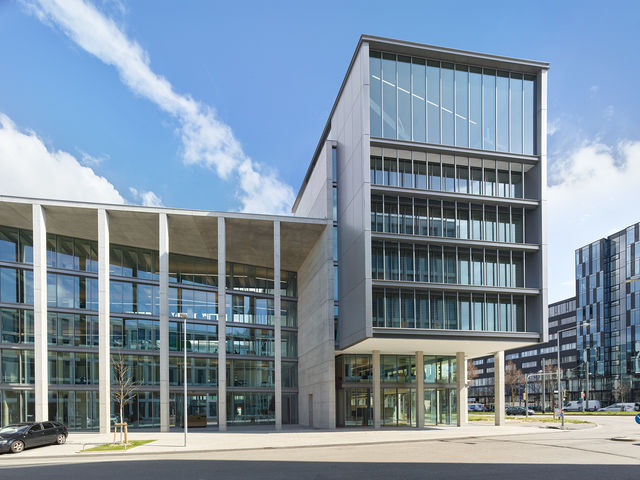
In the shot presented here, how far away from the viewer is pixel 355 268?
36344 mm

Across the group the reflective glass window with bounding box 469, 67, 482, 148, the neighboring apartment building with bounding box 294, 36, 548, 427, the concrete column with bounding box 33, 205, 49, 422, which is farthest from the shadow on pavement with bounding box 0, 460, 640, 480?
the reflective glass window with bounding box 469, 67, 482, 148

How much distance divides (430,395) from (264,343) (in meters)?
17.0

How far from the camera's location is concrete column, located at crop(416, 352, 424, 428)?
130ft

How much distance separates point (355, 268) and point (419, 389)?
453 inches

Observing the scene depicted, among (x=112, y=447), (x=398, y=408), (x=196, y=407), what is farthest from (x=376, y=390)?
(x=112, y=447)

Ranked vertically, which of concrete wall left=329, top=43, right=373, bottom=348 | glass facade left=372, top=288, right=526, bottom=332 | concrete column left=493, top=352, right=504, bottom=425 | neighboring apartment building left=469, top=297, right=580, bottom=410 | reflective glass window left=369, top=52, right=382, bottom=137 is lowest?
neighboring apartment building left=469, top=297, right=580, bottom=410

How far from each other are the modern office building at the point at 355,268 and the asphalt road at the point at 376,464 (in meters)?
11.0

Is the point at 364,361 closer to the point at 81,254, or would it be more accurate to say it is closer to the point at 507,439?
the point at 507,439

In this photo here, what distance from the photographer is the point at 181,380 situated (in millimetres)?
A: 46844

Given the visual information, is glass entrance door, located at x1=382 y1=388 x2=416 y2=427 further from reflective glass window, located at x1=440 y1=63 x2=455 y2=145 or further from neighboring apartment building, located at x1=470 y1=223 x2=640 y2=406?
neighboring apartment building, located at x1=470 y1=223 x2=640 y2=406

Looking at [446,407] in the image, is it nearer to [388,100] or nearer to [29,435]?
[388,100]

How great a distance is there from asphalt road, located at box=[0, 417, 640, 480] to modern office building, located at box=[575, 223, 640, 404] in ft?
243

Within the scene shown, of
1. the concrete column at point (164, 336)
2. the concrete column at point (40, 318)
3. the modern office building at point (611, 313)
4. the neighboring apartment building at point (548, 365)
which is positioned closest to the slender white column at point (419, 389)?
the concrete column at point (164, 336)

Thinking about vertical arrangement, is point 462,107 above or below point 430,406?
above
